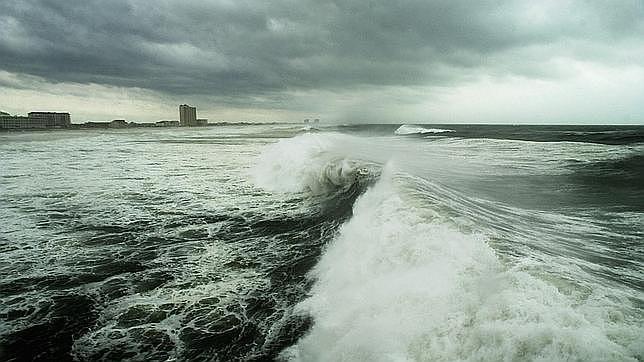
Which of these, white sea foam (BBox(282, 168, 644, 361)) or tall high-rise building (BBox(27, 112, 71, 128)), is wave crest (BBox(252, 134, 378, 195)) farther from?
tall high-rise building (BBox(27, 112, 71, 128))

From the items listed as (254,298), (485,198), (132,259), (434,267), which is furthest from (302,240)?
Answer: (485,198)

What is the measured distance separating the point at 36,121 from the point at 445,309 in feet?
513

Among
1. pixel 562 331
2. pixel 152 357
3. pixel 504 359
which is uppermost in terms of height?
pixel 562 331

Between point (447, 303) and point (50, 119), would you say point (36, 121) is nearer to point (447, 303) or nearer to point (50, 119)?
point (50, 119)

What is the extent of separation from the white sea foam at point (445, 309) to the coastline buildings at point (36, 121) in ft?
472

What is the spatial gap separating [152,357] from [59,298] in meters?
2.15

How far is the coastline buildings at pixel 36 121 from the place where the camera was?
366 feet

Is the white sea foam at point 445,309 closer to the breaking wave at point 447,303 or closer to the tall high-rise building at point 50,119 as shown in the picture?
the breaking wave at point 447,303

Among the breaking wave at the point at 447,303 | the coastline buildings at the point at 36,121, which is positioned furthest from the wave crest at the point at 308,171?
the coastline buildings at the point at 36,121

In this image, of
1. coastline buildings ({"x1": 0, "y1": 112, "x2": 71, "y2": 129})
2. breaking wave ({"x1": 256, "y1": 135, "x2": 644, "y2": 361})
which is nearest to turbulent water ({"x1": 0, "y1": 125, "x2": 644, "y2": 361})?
breaking wave ({"x1": 256, "y1": 135, "x2": 644, "y2": 361})

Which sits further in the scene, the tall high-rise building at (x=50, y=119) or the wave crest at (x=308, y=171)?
the tall high-rise building at (x=50, y=119)

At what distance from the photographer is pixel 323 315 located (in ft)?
14.5

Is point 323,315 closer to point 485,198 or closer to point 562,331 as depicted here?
point 562,331

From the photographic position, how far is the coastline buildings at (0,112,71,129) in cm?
11144
